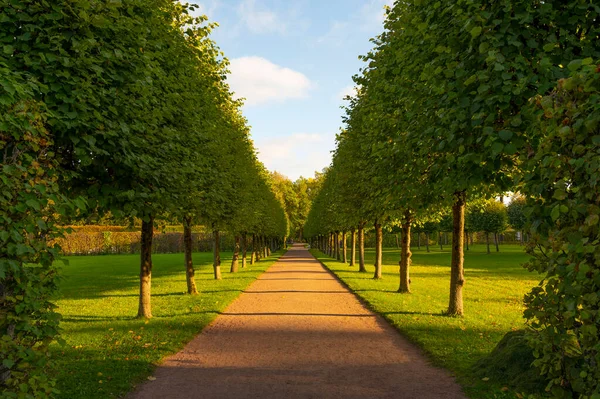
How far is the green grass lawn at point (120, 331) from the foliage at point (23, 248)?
457 mm

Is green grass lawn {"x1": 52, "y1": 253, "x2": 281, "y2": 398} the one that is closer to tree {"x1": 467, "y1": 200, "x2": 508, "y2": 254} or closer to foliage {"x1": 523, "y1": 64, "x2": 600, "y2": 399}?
foliage {"x1": 523, "y1": 64, "x2": 600, "y2": 399}

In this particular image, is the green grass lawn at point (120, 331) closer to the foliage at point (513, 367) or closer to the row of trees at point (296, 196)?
the foliage at point (513, 367)

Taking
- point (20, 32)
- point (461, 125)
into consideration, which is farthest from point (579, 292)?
point (20, 32)

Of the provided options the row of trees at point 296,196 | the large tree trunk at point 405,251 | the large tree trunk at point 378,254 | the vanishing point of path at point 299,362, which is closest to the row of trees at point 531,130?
the vanishing point of path at point 299,362

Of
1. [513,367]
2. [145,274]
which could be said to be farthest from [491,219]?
[513,367]

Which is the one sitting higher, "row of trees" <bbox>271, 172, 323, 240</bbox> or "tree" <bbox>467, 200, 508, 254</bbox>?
"row of trees" <bbox>271, 172, 323, 240</bbox>

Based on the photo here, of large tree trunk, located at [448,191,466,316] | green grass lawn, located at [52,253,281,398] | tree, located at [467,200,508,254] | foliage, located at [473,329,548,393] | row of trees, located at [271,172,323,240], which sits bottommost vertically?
green grass lawn, located at [52,253,281,398]

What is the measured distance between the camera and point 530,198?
13.1 feet

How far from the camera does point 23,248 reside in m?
4.52

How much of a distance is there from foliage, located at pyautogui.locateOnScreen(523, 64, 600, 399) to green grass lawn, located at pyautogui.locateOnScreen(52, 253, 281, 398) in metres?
5.25

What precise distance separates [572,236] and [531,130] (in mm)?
2297

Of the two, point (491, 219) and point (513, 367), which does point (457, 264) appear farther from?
point (491, 219)

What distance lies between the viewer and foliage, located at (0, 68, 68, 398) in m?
Result: 4.57

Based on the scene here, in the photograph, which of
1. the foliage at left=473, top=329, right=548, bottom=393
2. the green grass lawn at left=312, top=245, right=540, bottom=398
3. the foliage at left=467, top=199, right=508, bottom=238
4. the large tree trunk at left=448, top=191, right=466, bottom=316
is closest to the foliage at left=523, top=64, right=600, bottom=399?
the foliage at left=473, top=329, right=548, bottom=393
